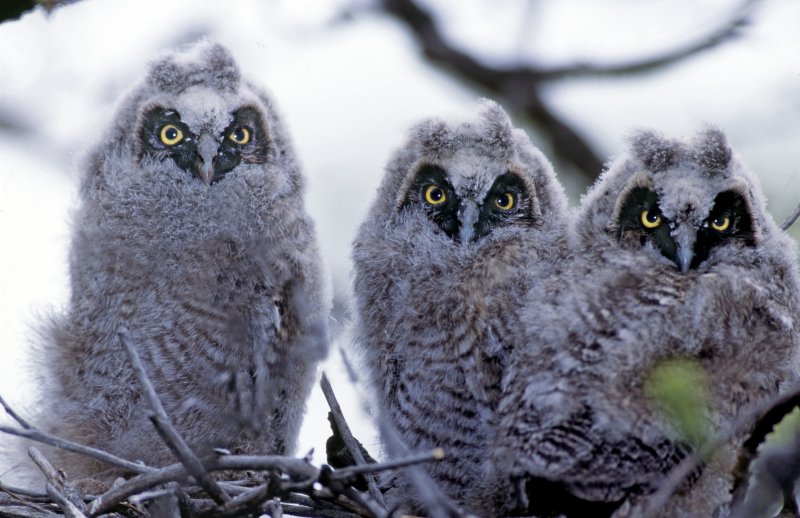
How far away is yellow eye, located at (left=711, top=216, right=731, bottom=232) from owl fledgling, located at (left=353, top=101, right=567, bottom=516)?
0.44m

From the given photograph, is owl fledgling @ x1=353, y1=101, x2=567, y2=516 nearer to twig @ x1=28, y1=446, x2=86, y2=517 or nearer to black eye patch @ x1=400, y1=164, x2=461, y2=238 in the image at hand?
black eye patch @ x1=400, y1=164, x2=461, y2=238

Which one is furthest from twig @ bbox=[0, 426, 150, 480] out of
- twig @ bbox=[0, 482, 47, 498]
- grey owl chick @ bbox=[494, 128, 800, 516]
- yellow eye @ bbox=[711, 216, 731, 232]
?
yellow eye @ bbox=[711, 216, 731, 232]

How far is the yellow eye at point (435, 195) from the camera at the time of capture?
3234 mm

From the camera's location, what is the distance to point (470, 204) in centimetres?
316

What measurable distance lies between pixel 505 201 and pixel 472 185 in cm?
13

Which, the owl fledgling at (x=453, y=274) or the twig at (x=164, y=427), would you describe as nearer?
the twig at (x=164, y=427)

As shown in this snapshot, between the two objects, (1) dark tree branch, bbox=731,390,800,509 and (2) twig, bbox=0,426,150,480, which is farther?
(2) twig, bbox=0,426,150,480

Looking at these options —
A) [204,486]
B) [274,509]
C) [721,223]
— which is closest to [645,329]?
[721,223]

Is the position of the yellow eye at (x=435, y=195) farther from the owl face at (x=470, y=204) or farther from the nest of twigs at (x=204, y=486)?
the nest of twigs at (x=204, y=486)

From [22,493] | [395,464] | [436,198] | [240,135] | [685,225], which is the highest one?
[240,135]

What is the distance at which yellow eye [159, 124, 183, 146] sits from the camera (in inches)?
136

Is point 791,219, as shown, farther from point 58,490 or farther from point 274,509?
point 58,490

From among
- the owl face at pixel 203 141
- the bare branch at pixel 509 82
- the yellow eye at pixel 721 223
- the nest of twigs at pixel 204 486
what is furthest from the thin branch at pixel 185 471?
the bare branch at pixel 509 82

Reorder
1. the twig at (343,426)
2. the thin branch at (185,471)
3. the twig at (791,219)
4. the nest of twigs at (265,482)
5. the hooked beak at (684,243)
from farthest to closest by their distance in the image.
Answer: the twig at (791,219), the twig at (343,426), the hooked beak at (684,243), the thin branch at (185,471), the nest of twigs at (265,482)
